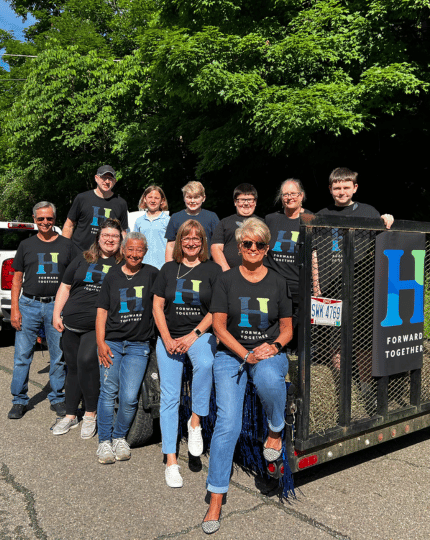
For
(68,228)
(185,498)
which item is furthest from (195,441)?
(68,228)

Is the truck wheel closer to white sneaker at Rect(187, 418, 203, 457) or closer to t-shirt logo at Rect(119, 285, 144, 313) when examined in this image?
white sneaker at Rect(187, 418, 203, 457)

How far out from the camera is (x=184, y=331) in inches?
154

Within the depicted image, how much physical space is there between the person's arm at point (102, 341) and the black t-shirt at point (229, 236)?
3.87 ft

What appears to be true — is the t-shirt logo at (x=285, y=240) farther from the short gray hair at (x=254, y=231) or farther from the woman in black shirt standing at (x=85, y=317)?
the woman in black shirt standing at (x=85, y=317)

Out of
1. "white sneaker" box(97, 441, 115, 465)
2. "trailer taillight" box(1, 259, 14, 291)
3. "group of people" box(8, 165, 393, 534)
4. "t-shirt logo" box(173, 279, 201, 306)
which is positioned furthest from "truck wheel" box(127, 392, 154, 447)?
"trailer taillight" box(1, 259, 14, 291)

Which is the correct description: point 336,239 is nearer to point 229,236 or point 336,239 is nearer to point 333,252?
point 333,252

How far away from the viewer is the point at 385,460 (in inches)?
163

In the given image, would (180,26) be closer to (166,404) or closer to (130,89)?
(130,89)

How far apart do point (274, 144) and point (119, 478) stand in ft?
24.7

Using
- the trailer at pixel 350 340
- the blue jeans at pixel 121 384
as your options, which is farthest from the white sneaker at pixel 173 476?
the blue jeans at pixel 121 384

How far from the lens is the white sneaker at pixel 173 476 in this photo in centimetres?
365

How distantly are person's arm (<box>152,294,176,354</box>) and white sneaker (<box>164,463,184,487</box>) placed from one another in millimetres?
829

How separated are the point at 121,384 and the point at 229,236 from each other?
1.58 m

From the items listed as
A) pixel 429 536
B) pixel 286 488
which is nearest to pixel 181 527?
pixel 286 488
